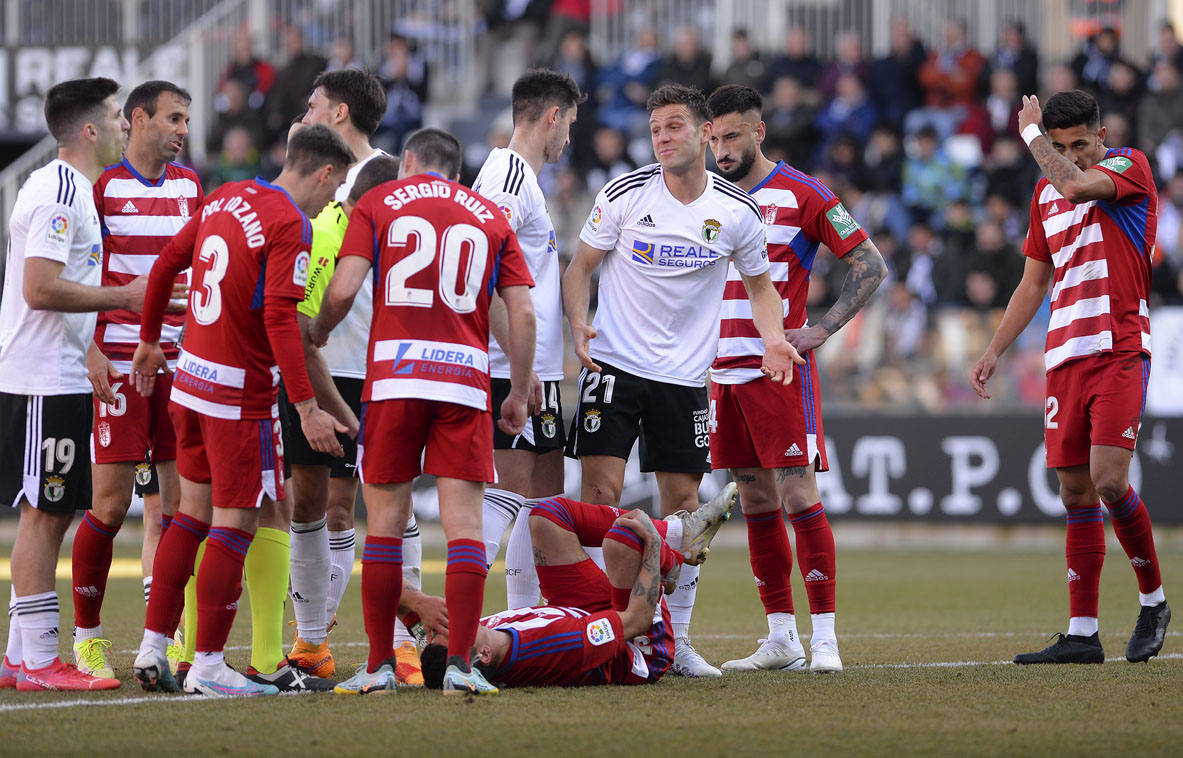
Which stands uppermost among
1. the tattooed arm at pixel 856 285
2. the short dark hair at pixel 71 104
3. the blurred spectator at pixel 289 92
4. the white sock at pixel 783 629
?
the blurred spectator at pixel 289 92

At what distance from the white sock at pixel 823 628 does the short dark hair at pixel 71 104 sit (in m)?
3.80

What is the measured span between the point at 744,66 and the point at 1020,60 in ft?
11.2

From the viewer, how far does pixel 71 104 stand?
607cm

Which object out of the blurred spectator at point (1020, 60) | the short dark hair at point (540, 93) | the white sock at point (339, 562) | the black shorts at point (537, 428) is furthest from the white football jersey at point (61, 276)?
the blurred spectator at point (1020, 60)

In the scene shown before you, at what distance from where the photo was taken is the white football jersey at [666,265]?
6.56 metres

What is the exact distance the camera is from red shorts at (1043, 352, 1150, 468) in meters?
6.66

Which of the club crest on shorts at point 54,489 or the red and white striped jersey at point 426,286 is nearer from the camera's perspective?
the red and white striped jersey at point 426,286

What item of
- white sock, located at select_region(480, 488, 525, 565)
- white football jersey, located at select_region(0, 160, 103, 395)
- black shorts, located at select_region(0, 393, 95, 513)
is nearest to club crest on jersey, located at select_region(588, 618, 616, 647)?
white sock, located at select_region(480, 488, 525, 565)

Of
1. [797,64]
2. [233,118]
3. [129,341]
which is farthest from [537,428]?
[233,118]

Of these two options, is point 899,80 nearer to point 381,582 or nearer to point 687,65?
point 687,65

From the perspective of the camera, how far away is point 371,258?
5480mm

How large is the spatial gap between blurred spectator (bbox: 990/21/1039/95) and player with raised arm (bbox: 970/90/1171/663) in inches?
472

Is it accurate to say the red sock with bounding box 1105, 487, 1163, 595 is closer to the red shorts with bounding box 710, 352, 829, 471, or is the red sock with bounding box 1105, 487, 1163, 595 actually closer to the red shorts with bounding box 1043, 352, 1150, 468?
the red shorts with bounding box 1043, 352, 1150, 468

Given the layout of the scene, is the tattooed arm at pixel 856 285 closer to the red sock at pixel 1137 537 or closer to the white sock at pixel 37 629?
the red sock at pixel 1137 537
